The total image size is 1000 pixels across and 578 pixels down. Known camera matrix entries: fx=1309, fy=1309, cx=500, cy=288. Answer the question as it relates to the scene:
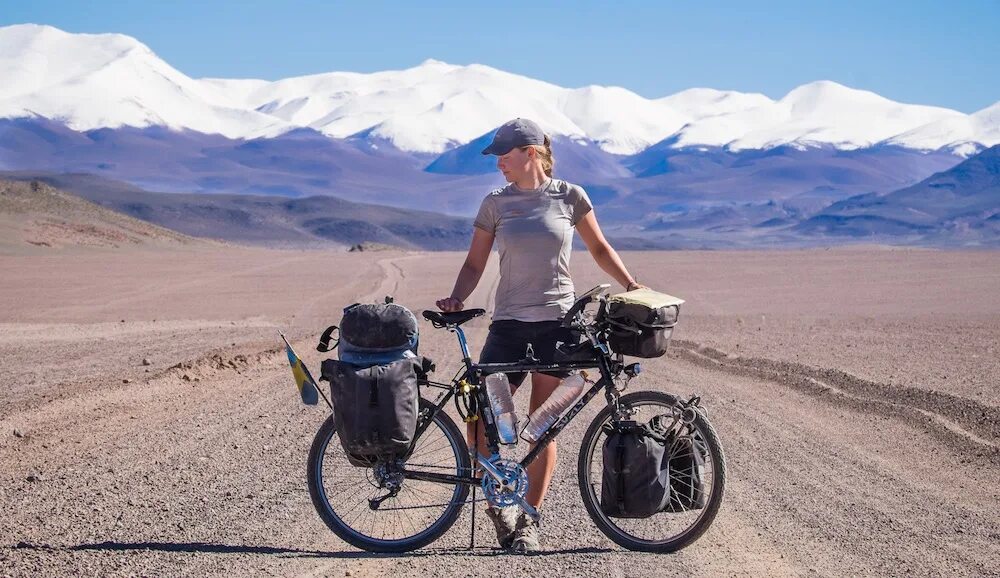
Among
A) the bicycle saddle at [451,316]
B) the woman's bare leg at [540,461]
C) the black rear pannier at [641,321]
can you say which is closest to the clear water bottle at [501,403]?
the woman's bare leg at [540,461]

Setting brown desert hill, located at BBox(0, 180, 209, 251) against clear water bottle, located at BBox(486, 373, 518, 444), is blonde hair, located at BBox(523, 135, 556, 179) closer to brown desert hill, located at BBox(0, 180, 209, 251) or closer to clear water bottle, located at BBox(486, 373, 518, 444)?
clear water bottle, located at BBox(486, 373, 518, 444)

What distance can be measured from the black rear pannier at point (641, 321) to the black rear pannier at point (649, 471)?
32 cm

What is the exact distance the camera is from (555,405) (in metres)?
4.95

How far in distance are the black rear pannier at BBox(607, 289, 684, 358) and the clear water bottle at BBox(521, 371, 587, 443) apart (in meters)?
0.23

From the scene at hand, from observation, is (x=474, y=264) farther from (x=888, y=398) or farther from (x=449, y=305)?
(x=888, y=398)

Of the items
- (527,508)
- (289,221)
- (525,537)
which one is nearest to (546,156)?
(527,508)

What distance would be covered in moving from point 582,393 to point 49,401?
5.45 metres

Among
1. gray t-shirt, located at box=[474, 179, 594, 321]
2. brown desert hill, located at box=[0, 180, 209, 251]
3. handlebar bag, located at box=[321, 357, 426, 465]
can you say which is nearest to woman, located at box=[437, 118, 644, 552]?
gray t-shirt, located at box=[474, 179, 594, 321]

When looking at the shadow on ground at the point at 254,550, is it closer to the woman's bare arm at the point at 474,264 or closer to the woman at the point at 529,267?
the woman at the point at 529,267

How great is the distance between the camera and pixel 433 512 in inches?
202

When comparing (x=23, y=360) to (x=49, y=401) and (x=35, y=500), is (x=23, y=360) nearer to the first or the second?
(x=49, y=401)

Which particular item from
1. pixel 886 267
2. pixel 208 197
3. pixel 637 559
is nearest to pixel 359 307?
pixel 637 559

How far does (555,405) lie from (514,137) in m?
1.02

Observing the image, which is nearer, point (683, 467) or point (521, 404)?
point (683, 467)
